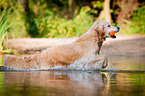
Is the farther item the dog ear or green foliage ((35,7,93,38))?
green foliage ((35,7,93,38))

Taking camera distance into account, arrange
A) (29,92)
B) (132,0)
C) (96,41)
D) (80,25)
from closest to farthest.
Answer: (29,92), (96,41), (80,25), (132,0)

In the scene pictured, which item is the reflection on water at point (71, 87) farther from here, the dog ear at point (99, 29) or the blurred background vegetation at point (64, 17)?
the blurred background vegetation at point (64, 17)

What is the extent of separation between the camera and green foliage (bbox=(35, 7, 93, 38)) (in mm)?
22078

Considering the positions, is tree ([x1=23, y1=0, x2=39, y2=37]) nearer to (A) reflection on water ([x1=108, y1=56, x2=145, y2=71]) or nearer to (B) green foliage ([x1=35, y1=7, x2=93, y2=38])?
(B) green foliage ([x1=35, y1=7, x2=93, y2=38])

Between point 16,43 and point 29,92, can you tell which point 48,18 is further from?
point 29,92

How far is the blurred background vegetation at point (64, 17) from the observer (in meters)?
22.7

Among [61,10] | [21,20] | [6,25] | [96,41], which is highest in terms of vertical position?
[61,10]

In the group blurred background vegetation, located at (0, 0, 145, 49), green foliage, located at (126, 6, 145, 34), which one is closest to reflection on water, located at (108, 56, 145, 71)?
blurred background vegetation, located at (0, 0, 145, 49)

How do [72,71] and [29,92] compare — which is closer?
[29,92]

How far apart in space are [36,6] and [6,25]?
1681 centimetres

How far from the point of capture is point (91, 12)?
30484 millimetres

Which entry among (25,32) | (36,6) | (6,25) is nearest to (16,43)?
(25,32)

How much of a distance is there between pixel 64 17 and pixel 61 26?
4852 mm

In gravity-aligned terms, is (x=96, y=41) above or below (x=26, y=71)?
above
